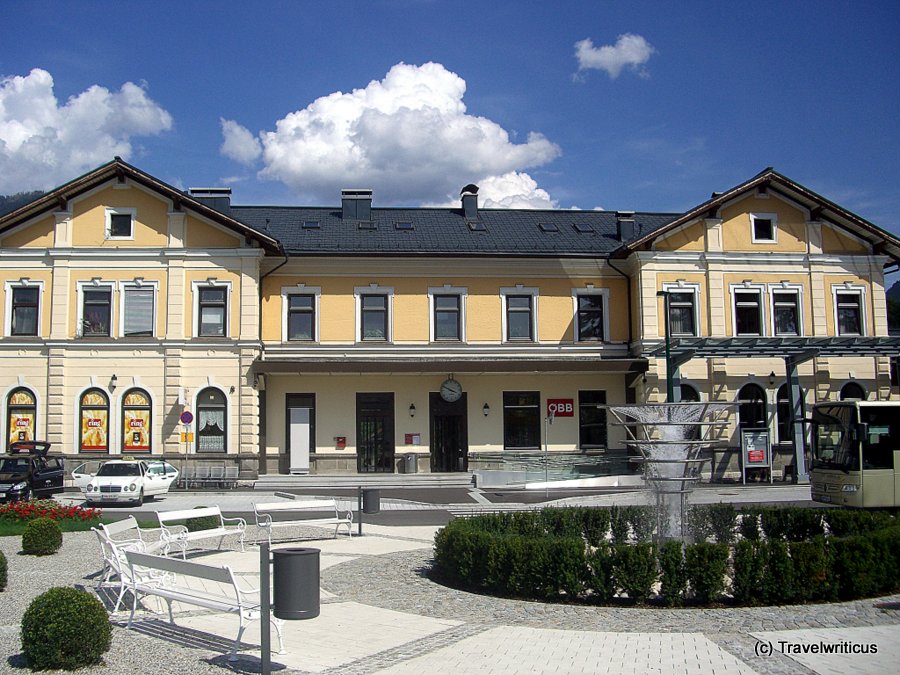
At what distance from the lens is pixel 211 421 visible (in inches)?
1188

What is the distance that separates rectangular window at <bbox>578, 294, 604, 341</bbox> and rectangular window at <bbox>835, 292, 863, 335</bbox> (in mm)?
9461

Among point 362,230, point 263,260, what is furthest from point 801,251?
point 263,260

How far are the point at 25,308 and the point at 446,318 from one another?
51.7ft

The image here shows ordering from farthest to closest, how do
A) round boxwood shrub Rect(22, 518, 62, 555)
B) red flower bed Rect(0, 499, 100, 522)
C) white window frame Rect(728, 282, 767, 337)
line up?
white window frame Rect(728, 282, 767, 337)
red flower bed Rect(0, 499, 100, 522)
round boxwood shrub Rect(22, 518, 62, 555)

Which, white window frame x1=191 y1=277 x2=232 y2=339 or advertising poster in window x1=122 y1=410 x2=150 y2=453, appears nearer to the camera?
advertising poster in window x1=122 y1=410 x2=150 y2=453

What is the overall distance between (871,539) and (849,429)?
11708 mm

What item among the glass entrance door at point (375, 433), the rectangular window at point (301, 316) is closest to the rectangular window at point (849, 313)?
the glass entrance door at point (375, 433)

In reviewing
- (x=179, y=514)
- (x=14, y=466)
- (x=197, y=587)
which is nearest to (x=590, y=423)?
(x=14, y=466)

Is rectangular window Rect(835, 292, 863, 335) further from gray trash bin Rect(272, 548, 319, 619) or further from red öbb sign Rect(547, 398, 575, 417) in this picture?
gray trash bin Rect(272, 548, 319, 619)

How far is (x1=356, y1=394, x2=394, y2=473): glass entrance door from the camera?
32.0m

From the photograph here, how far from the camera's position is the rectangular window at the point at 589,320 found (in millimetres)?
33469

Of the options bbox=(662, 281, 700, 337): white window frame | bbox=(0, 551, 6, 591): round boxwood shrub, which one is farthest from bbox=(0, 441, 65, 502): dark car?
bbox=(662, 281, 700, 337): white window frame

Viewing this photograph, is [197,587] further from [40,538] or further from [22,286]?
[22,286]

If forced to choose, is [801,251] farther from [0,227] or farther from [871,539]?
[0,227]
